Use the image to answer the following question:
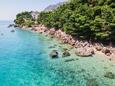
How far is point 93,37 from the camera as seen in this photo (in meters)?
69.8

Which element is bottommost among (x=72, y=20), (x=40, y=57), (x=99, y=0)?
(x=40, y=57)

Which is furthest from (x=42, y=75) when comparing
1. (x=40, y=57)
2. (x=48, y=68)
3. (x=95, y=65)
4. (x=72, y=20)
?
(x=72, y=20)

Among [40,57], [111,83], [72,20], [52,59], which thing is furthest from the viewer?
[72,20]

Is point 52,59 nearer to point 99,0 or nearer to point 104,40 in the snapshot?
point 104,40

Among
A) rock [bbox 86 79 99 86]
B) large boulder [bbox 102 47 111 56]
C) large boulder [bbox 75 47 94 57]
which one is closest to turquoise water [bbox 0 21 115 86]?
rock [bbox 86 79 99 86]

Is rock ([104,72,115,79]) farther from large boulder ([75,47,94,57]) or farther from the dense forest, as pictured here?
the dense forest

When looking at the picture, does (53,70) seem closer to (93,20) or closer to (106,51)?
(106,51)

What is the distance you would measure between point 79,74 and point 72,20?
32460mm

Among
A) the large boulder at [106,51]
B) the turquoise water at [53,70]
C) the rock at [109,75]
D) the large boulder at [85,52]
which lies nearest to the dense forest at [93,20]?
the large boulder at [106,51]

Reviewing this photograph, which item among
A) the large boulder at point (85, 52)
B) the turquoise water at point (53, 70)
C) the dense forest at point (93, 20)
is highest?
the dense forest at point (93, 20)

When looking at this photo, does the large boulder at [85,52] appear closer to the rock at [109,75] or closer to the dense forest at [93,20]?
the dense forest at [93,20]

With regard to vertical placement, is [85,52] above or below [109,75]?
above

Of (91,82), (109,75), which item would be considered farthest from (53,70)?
(109,75)

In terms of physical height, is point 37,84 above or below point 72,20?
below
